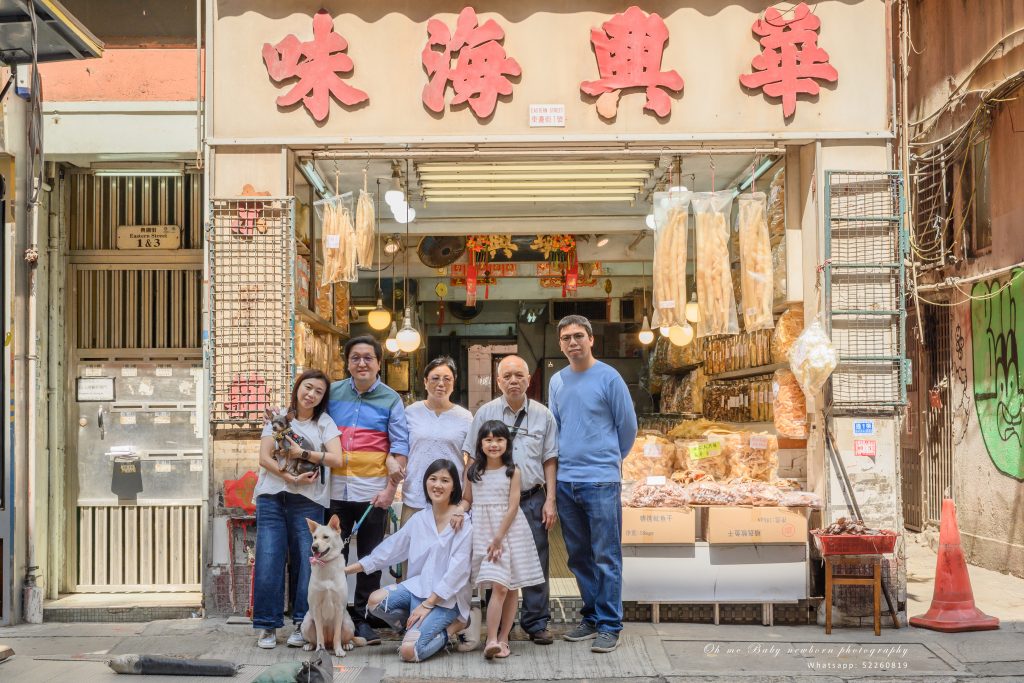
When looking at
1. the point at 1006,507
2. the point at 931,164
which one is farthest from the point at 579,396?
the point at 931,164

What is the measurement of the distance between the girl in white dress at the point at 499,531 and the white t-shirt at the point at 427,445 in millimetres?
414

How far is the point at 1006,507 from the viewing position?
9.28 meters

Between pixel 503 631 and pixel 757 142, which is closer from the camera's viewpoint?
pixel 503 631

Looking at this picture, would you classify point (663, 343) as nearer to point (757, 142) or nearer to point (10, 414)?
point (757, 142)

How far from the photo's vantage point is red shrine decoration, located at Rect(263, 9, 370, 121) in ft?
23.8

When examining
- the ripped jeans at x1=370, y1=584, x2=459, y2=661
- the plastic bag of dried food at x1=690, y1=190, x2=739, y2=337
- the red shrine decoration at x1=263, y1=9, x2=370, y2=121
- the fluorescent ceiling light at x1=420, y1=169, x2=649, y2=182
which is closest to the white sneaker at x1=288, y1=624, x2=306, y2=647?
the ripped jeans at x1=370, y1=584, x2=459, y2=661

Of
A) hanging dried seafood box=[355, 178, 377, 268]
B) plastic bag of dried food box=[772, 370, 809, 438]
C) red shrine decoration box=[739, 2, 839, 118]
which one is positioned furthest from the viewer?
hanging dried seafood box=[355, 178, 377, 268]

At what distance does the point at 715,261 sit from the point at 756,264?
1.03 ft

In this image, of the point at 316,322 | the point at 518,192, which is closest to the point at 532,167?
the point at 518,192

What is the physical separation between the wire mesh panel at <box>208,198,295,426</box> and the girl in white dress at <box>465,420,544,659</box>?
1.90m

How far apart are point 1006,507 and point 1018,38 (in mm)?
4536

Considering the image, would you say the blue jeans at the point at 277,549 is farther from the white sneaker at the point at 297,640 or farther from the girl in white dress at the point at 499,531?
the girl in white dress at the point at 499,531

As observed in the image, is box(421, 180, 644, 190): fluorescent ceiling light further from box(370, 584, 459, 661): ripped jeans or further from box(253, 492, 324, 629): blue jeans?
box(370, 584, 459, 661): ripped jeans

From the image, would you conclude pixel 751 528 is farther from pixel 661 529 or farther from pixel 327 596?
pixel 327 596
